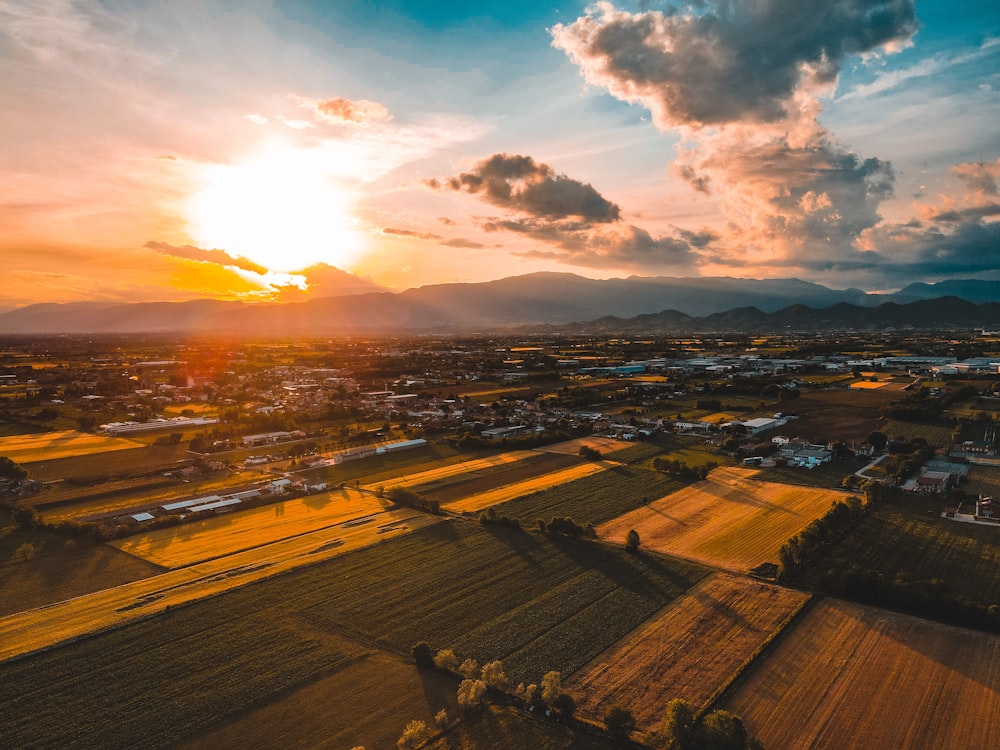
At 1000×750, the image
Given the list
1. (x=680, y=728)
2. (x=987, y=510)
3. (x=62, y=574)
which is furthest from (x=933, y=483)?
(x=62, y=574)

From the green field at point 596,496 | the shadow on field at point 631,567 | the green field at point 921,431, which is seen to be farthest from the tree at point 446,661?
the green field at point 921,431

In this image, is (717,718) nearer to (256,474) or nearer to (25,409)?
(256,474)

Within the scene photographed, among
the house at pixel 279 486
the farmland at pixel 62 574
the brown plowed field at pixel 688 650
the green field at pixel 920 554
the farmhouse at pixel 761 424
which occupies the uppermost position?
the farmhouse at pixel 761 424

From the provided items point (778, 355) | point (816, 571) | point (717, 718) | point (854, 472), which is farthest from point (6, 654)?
point (778, 355)

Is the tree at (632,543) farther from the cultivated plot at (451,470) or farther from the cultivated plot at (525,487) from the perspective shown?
the cultivated plot at (451,470)

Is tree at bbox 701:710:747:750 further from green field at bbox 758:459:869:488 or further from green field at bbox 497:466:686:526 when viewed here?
green field at bbox 758:459:869:488

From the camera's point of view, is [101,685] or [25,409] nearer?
[101,685]

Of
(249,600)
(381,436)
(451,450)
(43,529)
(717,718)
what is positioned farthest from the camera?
(381,436)
